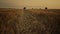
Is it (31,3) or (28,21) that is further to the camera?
(31,3)

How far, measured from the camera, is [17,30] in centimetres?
99

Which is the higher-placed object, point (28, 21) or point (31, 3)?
point (31, 3)

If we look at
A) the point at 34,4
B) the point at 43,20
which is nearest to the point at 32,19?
the point at 43,20

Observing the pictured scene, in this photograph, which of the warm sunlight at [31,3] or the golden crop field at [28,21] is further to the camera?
the warm sunlight at [31,3]

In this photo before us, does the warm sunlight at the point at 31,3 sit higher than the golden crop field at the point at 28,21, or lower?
higher

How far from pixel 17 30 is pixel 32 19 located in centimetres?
18

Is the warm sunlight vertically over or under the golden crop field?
over

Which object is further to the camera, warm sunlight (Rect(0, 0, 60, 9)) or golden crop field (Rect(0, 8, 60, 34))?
warm sunlight (Rect(0, 0, 60, 9))

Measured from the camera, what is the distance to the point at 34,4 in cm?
118

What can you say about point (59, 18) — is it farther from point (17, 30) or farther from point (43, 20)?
point (17, 30)

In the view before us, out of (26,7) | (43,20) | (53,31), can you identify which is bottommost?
(53,31)

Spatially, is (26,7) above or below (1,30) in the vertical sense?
above

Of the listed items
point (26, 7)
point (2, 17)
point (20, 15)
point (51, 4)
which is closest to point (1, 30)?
point (2, 17)

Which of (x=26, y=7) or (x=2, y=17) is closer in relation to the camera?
(x=2, y=17)
